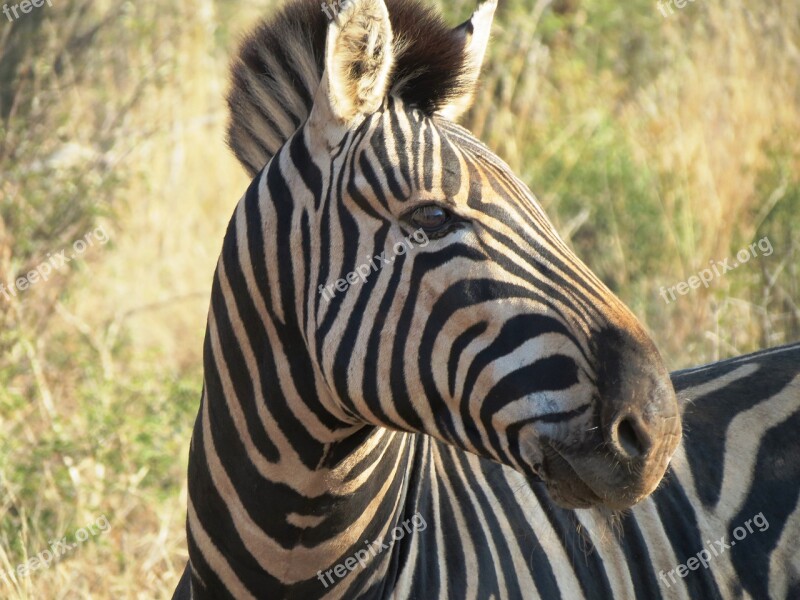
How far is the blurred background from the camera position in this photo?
5.11 metres

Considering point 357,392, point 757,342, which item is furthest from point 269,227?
point 757,342

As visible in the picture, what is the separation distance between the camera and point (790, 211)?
6859mm

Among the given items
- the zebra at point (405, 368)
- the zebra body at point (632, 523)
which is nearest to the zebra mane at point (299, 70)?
the zebra at point (405, 368)

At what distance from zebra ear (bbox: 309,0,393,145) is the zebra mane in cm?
10

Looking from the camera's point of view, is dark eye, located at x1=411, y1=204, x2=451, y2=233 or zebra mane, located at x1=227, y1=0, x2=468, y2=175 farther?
zebra mane, located at x1=227, y1=0, x2=468, y2=175

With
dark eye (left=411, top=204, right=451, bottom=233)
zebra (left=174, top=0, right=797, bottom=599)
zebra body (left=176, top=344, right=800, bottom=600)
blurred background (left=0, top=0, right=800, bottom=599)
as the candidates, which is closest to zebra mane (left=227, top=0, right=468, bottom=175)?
zebra (left=174, top=0, right=797, bottom=599)

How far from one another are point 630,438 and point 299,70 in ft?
4.60

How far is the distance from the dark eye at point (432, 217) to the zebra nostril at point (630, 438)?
0.63 meters

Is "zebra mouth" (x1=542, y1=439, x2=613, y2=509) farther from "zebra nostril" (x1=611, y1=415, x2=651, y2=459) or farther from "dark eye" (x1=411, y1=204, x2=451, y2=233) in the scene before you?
"dark eye" (x1=411, y1=204, x2=451, y2=233)

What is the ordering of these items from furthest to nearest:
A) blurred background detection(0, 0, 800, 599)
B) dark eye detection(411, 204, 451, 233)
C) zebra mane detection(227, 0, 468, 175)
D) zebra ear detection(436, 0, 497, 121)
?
blurred background detection(0, 0, 800, 599)
zebra ear detection(436, 0, 497, 121)
zebra mane detection(227, 0, 468, 175)
dark eye detection(411, 204, 451, 233)

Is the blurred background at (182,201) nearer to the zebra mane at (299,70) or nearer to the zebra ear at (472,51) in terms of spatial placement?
the zebra mane at (299,70)

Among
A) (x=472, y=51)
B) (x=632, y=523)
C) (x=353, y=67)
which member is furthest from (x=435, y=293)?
(x=632, y=523)

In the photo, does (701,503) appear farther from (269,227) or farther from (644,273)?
(644,273)

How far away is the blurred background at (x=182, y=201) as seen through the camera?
5113 mm
